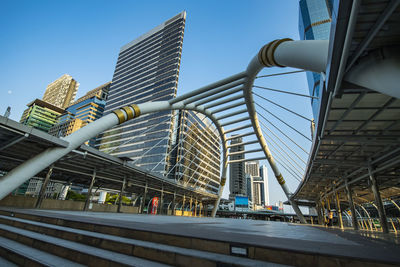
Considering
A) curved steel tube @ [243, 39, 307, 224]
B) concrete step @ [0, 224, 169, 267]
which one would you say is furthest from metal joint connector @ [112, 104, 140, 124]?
concrete step @ [0, 224, 169, 267]

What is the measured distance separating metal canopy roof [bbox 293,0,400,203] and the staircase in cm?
444

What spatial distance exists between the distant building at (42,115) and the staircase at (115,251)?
166 meters

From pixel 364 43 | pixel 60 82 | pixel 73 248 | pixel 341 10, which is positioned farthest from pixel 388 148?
pixel 60 82

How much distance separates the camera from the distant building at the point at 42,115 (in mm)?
135012

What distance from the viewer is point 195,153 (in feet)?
283

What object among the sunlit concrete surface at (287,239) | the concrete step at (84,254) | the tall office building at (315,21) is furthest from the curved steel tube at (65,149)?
the tall office building at (315,21)

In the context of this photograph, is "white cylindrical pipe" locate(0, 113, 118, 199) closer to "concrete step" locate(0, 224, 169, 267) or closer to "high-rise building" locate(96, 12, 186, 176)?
"concrete step" locate(0, 224, 169, 267)

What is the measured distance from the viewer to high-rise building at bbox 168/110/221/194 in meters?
70.9

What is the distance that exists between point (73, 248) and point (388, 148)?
49.4 feet

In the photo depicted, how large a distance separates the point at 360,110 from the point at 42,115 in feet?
577

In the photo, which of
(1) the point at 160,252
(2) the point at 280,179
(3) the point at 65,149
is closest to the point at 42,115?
(3) the point at 65,149

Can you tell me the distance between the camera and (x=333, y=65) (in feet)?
14.5

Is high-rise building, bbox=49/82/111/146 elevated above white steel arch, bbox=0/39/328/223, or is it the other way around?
high-rise building, bbox=49/82/111/146

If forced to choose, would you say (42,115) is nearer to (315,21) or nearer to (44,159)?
(44,159)
